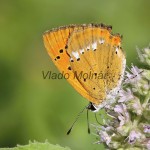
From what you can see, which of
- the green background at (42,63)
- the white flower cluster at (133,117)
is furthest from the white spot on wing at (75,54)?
the green background at (42,63)

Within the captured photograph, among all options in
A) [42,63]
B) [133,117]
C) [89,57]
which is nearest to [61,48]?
[89,57]

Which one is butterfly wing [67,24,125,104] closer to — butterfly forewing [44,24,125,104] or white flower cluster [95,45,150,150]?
butterfly forewing [44,24,125,104]

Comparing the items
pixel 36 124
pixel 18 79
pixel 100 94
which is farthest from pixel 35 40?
pixel 100 94

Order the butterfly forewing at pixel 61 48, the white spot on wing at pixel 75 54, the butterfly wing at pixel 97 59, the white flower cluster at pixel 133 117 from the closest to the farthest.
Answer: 1. the white flower cluster at pixel 133 117
2. the butterfly forewing at pixel 61 48
3. the butterfly wing at pixel 97 59
4. the white spot on wing at pixel 75 54

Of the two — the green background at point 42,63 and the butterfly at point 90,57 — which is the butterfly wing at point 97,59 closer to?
the butterfly at point 90,57

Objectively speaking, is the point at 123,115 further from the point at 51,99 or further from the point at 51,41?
the point at 51,99

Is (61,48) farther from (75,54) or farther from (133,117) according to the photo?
(133,117)

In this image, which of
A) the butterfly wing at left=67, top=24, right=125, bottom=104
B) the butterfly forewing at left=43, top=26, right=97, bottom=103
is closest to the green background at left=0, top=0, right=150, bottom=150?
the butterfly wing at left=67, top=24, right=125, bottom=104
